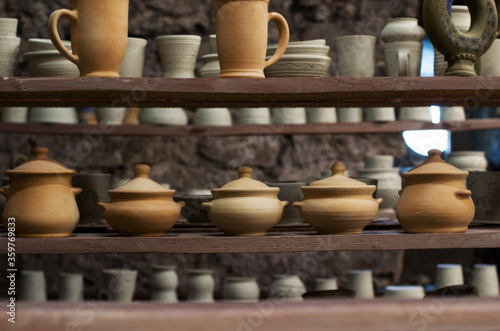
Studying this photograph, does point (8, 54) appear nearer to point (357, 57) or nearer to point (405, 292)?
point (357, 57)

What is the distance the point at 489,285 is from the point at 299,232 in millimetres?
1259

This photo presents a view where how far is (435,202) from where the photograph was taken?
171 centimetres

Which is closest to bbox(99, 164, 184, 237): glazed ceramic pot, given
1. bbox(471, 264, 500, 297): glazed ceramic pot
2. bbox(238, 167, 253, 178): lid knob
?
bbox(238, 167, 253, 178): lid knob

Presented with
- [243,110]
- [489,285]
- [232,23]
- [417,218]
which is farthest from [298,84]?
[489,285]

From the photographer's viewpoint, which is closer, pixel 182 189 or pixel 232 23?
pixel 232 23

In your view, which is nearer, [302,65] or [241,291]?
[302,65]

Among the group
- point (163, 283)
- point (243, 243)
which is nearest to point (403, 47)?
point (243, 243)

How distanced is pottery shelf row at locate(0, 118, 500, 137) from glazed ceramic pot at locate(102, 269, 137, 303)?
0.59m

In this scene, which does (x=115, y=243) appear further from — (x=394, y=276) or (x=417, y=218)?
(x=394, y=276)

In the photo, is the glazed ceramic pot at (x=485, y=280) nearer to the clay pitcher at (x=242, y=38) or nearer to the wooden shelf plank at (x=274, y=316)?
the clay pitcher at (x=242, y=38)

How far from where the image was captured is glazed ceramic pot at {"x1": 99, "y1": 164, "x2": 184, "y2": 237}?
5.46ft

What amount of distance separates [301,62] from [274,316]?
1229 mm

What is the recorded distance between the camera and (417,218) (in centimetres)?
172

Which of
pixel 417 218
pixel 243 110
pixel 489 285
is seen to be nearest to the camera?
pixel 417 218
